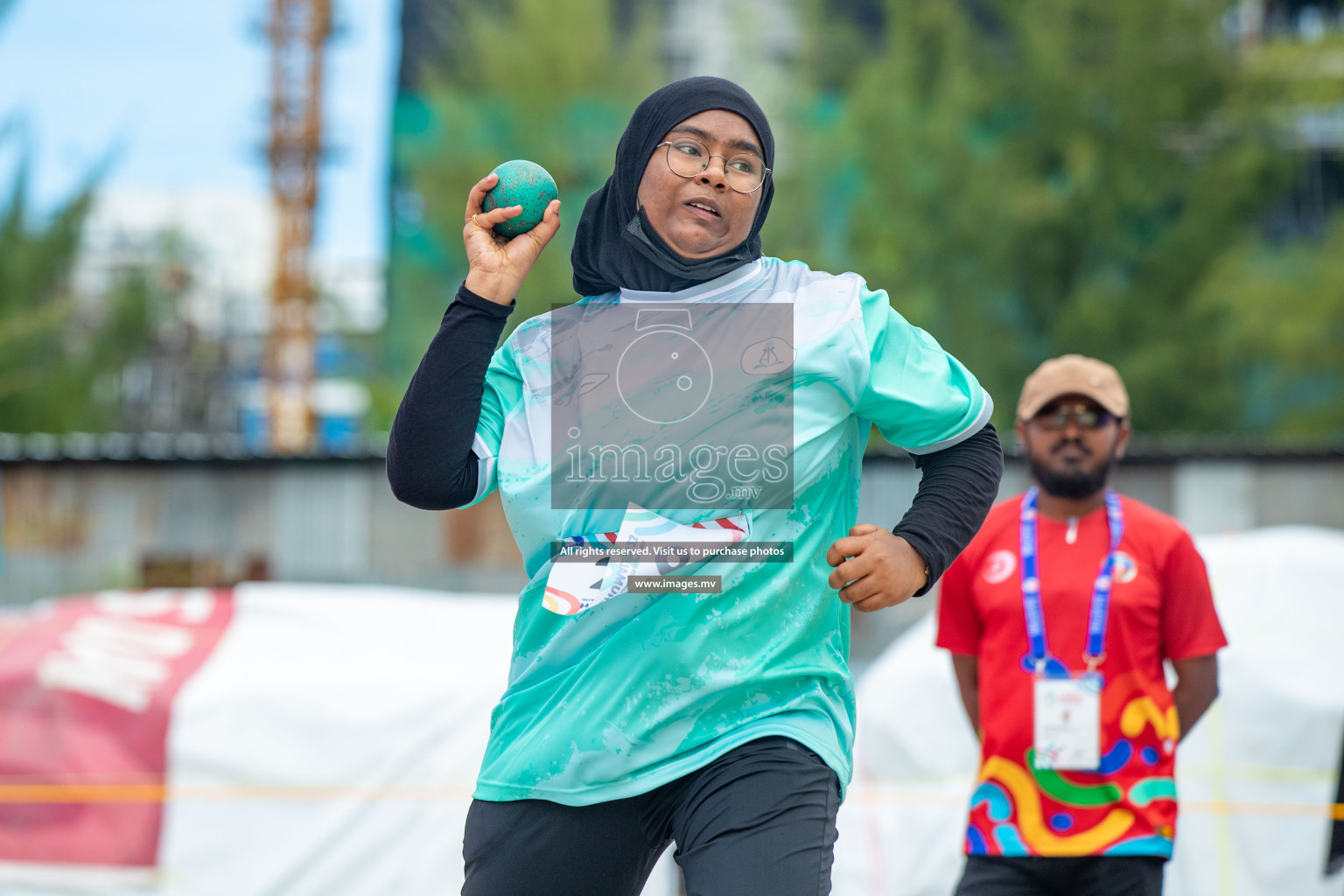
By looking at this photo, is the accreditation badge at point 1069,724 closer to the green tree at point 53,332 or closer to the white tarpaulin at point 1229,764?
the white tarpaulin at point 1229,764

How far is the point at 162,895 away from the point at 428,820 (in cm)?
95

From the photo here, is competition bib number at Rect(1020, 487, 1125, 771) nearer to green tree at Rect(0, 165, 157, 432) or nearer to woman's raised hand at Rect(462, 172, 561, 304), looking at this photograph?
woman's raised hand at Rect(462, 172, 561, 304)

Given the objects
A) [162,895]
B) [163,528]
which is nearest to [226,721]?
[162,895]

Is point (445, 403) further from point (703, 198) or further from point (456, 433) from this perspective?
point (703, 198)

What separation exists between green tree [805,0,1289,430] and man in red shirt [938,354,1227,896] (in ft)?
59.9

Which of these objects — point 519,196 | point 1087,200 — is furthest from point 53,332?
point 519,196

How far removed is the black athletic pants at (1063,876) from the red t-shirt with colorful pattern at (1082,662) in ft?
0.08

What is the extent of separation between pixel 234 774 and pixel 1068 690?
3.11 meters

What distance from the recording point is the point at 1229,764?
5.05 metres

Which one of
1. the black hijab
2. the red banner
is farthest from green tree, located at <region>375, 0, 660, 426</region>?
the black hijab

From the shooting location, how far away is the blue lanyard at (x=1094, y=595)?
10.9ft

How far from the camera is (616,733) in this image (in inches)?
73.8

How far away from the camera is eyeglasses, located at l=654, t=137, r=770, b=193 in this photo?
205 centimetres
